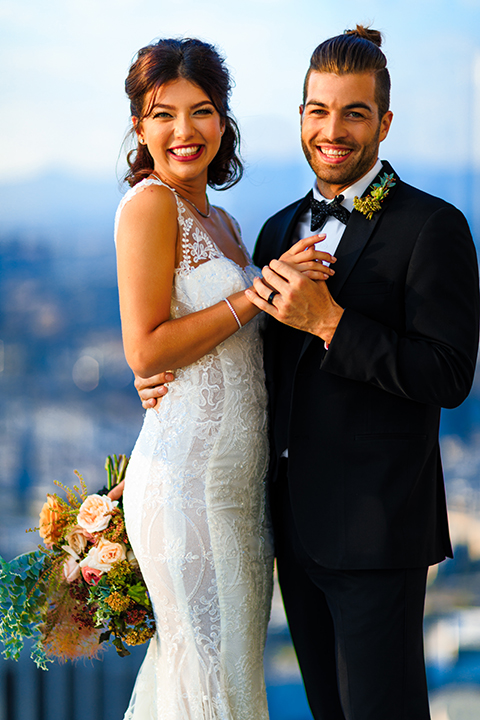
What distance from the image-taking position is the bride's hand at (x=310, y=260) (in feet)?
5.34

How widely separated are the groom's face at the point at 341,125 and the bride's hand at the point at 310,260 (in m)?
0.29

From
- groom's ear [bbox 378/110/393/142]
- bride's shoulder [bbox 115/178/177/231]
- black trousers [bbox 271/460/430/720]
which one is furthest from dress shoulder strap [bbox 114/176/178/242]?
black trousers [bbox 271/460/430/720]

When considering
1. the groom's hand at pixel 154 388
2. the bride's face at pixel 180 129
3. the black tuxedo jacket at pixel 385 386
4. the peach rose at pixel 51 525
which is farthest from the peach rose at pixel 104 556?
the bride's face at pixel 180 129

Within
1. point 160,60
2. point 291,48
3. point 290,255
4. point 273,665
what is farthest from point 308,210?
point 273,665

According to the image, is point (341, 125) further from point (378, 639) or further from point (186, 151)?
point (378, 639)

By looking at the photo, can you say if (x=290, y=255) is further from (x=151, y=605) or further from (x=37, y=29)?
(x=37, y=29)

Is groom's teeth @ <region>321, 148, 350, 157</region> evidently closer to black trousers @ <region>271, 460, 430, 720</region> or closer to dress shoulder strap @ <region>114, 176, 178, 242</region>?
dress shoulder strap @ <region>114, 176, 178, 242</region>

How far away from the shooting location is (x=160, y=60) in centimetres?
176

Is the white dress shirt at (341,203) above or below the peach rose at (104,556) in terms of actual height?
above

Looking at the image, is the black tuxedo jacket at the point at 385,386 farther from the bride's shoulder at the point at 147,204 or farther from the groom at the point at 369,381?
the bride's shoulder at the point at 147,204

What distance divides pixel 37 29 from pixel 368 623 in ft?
8.56

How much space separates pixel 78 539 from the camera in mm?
1958

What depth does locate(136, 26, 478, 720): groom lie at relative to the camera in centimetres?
162

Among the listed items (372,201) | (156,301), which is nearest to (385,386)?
(372,201)
